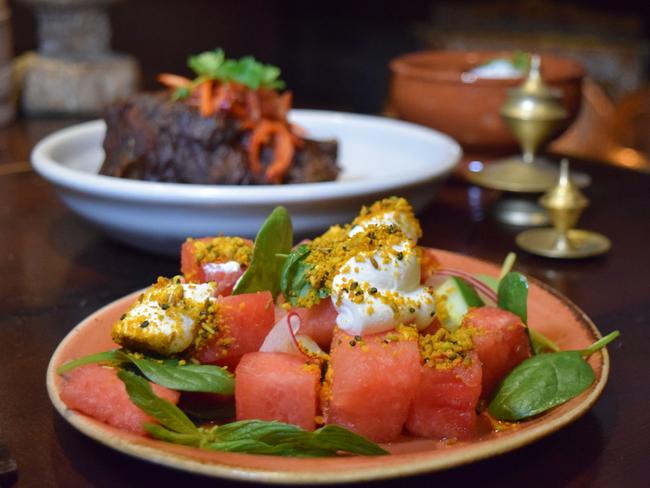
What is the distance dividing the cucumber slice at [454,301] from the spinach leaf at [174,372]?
270 millimetres

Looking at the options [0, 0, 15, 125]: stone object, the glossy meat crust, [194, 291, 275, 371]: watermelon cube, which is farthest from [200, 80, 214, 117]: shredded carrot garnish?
[0, 0, 15, 125]: stone object

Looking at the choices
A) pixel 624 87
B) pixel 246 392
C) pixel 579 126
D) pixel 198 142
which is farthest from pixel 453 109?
pixel 624 87

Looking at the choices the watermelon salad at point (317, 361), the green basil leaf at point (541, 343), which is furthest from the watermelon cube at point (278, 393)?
the green basil leaf at point (541, 343)

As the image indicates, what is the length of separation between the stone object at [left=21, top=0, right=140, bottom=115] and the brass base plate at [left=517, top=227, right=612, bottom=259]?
2028 millimetres

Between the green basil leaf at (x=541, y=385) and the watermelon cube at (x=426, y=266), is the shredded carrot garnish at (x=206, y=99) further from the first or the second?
the green basil leaf at (x=541, y=385)

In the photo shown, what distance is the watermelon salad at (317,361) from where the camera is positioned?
2.82 ft

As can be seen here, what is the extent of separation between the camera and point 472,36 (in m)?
5.40

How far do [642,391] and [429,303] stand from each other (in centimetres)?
33

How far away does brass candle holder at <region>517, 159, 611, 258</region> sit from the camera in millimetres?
1609

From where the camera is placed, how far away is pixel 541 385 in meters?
0.94

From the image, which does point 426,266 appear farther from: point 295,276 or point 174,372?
point 174,372

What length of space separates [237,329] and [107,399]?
16cm

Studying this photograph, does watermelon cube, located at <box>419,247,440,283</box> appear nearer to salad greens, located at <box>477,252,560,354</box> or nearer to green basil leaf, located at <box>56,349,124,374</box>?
salad greens, located at <box>477,252,560,354</box>

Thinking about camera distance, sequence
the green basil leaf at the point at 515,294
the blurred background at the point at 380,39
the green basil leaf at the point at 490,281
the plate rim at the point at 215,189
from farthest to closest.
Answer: the blurred background at the point at 380,39 → the plate rim at the point at 215,189 → the green basil leaf at the point at 490,281 → the green basil leaf at the point at 515,294
